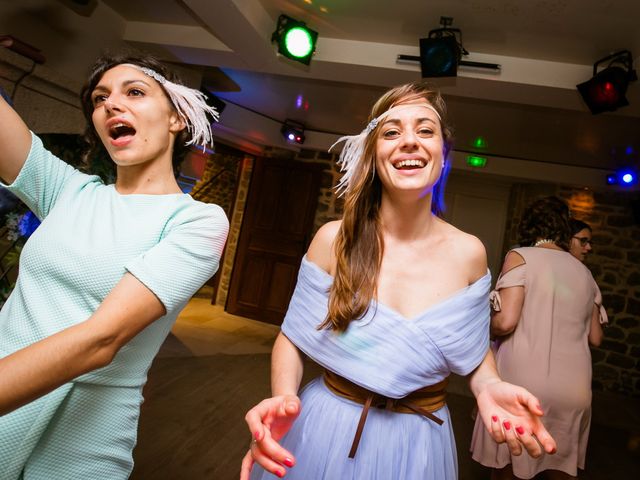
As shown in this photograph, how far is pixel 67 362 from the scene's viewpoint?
2.34 ft

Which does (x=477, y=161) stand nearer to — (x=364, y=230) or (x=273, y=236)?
(x=273, y=236)

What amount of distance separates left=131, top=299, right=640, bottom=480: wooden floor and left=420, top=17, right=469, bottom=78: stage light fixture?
2.88 meters

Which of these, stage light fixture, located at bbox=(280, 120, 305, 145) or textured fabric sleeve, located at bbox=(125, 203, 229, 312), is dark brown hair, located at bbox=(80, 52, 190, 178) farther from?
stage light fixture, located at bbox=(280, 120, 305, 145)

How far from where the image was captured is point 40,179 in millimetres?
1054

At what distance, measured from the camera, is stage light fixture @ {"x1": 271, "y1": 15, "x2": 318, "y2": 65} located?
9.50 feet

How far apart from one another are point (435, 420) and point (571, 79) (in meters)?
2.97

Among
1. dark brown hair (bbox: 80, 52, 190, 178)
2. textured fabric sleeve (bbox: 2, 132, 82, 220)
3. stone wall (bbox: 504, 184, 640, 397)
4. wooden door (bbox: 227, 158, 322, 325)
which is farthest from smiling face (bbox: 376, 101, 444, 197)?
stone wall (bbox: 504, 184, 640, 397)

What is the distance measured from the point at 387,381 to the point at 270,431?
0.34 meters

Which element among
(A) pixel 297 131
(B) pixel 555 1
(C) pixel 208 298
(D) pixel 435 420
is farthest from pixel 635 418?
(C) pixel 208 298

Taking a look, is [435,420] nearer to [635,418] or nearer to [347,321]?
[347,321]

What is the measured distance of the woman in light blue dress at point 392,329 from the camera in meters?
1.02

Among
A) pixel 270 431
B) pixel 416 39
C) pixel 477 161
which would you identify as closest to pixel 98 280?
pixel 270 431

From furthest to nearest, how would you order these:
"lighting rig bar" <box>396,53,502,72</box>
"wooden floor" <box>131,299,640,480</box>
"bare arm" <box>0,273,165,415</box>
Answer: "lighting rig bar" <box>396,53,502,72</box> → "wooden floor" <box>131,299,640,480</box> → "bare arm" <box>0,273,165,415</box>

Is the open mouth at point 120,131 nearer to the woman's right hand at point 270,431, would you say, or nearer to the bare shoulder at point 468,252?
the woman's right hand at point 270,431
